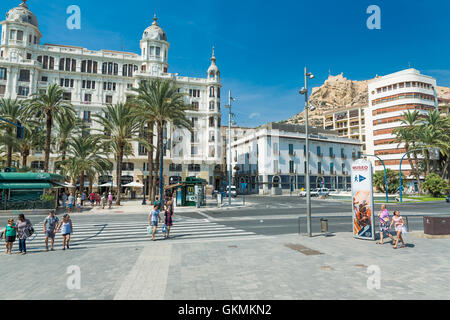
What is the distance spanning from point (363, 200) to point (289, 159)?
1988 inches

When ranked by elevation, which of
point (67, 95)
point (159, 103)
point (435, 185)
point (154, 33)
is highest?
point (154, 33)

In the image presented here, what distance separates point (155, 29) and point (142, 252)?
53.2 metres

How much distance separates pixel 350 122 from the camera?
90750 millimetres

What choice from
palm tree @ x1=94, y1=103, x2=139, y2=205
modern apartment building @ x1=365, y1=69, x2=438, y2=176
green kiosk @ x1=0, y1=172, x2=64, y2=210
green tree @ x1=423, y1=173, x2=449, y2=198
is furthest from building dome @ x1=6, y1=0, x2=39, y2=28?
modern apartment building @ x1=365, y1=69, x2=438, y2=176

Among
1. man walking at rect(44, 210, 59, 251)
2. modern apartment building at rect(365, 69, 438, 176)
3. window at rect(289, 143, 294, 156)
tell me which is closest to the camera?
man walking at rect(44, 210, 59, 251)

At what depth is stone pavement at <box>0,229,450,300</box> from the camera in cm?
591

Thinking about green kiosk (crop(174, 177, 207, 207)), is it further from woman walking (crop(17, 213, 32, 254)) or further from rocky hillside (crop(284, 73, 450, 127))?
rocky hillside (crop(284, 73, 450, 127))

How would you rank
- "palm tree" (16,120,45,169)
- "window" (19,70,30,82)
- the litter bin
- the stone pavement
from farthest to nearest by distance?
"window" (19,70,30,82), "palm tree" (16,120,45,169), the litter bin, the stone pavement

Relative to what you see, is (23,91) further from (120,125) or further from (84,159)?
(120,125)

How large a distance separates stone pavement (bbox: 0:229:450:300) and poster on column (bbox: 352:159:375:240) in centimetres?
81

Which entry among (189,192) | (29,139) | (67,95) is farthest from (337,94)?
(29,139)

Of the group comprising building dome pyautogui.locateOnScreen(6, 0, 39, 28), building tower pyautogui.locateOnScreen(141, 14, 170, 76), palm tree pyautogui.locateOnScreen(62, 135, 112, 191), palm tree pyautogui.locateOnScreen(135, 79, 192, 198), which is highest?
building dome pyautogui.locateOnScreen(6, 0, 39, 28)

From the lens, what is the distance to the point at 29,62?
153 feet

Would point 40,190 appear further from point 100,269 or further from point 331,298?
point 331,298
